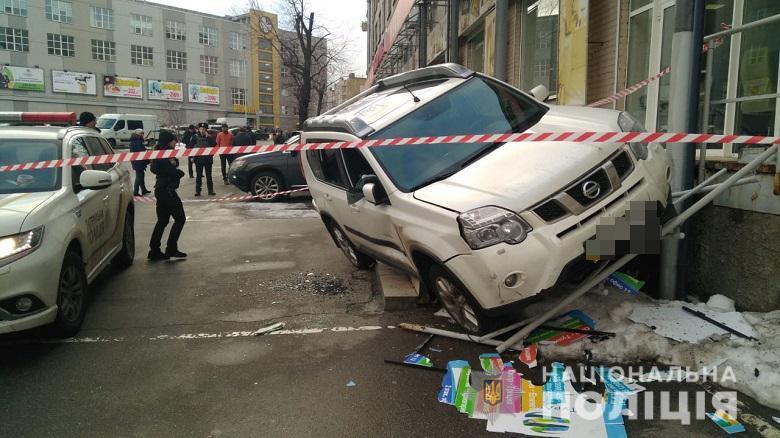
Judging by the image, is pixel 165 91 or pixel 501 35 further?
pixel 165 91

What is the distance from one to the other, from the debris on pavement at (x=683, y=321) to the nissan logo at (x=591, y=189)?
1.17 meters

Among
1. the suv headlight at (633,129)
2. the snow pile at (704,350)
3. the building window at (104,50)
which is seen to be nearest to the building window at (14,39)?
the building window at (104,50)

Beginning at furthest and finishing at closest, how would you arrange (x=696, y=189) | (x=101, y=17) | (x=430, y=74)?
(x=101, y=17), (x=430, y=74), (x=696, y=189)

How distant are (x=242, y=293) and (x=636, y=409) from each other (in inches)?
162

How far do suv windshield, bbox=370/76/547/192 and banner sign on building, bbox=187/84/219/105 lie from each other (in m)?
66.6

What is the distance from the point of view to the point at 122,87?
58469 millimetres

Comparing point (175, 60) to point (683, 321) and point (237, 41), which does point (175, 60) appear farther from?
point (683, 321)

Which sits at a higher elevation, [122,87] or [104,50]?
[104,50]

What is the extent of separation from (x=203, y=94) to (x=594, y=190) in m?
69.7

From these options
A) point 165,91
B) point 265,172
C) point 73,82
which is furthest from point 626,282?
point 165,91

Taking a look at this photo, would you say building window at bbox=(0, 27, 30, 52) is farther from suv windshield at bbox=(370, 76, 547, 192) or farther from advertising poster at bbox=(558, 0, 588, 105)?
suv windshield at bbox=(370, 76, 547, 192)

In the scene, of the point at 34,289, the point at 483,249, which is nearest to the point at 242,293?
the point at 34,289

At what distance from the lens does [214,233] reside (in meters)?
9.27

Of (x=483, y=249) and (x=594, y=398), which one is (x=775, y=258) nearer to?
(x=594, y=398)
